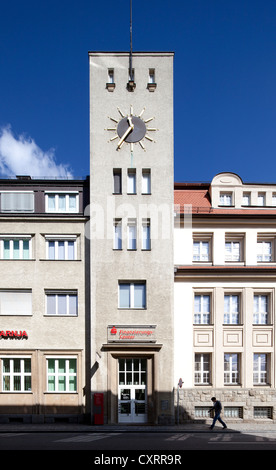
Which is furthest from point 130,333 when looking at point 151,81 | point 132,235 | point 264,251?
point 151,81

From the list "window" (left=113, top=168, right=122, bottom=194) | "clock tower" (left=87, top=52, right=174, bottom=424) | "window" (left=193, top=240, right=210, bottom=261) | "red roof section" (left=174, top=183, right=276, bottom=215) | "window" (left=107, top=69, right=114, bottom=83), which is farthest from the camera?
"red roof section" (left=174, top=183, right=276, bottom=215)

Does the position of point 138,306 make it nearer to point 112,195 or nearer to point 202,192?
point 112,195

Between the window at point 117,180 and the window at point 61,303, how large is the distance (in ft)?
21.5

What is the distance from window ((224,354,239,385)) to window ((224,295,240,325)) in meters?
1.95

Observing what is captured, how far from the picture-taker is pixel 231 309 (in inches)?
765

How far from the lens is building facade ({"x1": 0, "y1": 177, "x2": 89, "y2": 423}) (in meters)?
18.5

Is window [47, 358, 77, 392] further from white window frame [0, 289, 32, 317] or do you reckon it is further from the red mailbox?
white window frame [0, 289, 32, 317]

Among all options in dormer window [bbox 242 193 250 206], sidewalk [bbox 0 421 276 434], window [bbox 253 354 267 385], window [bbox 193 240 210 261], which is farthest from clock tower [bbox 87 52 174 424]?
dormer window [bbox 242 193 250 206]

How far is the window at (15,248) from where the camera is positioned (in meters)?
19.5

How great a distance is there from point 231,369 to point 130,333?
6.29m

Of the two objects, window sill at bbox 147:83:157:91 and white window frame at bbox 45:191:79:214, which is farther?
white window frame at bbox 45:191:79:214

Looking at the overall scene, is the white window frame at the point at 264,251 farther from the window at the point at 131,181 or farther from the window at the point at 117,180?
the window at the point at 117,180

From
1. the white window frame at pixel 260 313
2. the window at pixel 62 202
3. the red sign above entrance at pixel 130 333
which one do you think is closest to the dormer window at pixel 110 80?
the window at pixel 62 202

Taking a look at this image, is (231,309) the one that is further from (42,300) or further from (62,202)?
(62,202)
